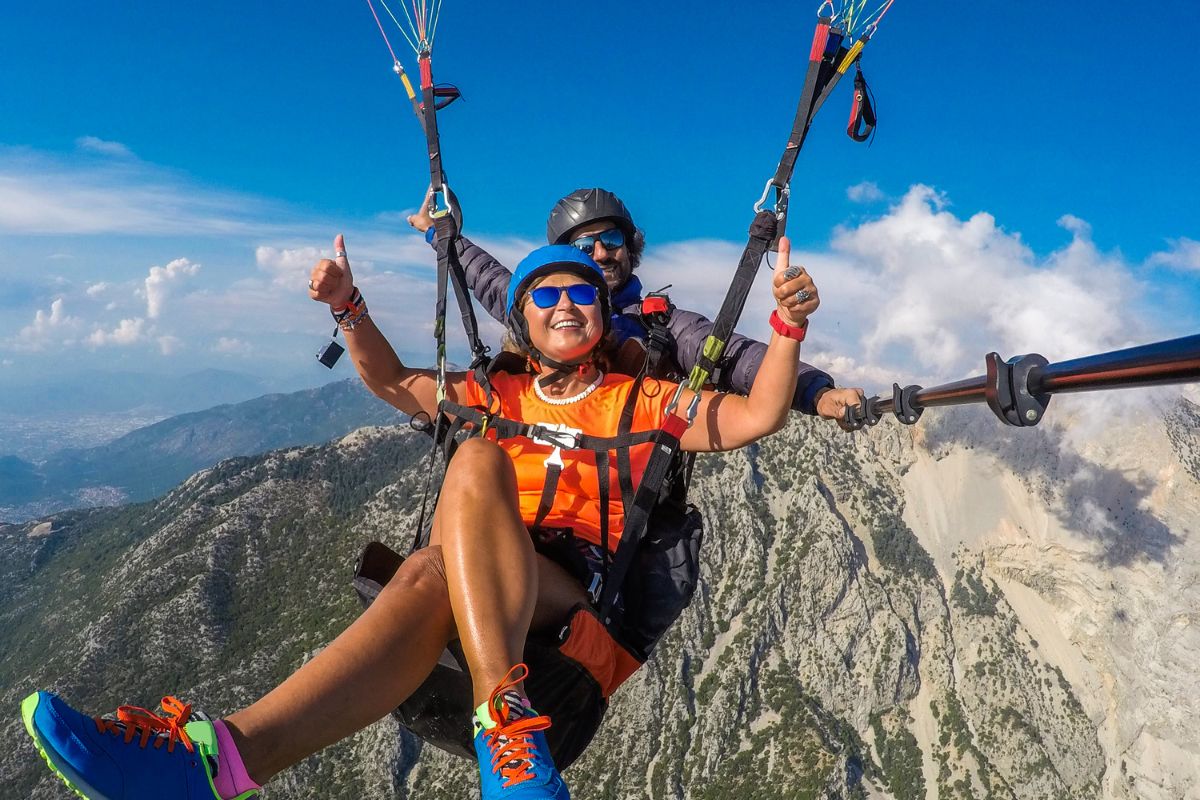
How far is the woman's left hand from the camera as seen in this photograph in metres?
3.80

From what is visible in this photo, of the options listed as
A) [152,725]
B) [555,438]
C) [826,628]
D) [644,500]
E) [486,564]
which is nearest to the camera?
[152,725]

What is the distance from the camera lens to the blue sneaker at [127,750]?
268 centimetres

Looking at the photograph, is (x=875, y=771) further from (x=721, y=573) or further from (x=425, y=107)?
(x=425, y=107)

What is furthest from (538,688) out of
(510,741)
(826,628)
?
(826,628)

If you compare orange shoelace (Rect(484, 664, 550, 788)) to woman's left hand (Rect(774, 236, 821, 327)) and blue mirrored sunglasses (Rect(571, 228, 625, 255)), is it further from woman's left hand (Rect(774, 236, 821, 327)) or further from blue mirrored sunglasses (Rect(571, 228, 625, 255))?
blue mirrored sunglasses (Rect(571, 228, 625, 255))

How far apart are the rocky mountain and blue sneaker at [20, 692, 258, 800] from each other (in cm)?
9372

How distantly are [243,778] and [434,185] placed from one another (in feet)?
16.3

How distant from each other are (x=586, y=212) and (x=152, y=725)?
18.0 ft

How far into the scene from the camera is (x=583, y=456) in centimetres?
490

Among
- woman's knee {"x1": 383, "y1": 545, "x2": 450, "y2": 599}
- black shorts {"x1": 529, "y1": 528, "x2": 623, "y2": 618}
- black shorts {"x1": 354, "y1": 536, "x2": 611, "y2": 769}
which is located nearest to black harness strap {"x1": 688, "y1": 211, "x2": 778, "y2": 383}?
black shorts {"x1": 529, "y1": 528, "x2": 623, "y2": 618}

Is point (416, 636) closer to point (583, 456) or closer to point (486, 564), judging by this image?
point (486, 564)

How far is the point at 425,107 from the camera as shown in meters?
6.30

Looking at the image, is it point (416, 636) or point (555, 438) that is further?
point (555, 438)

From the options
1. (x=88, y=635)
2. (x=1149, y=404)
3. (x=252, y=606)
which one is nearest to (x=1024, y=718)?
(x=1149, y=404)
